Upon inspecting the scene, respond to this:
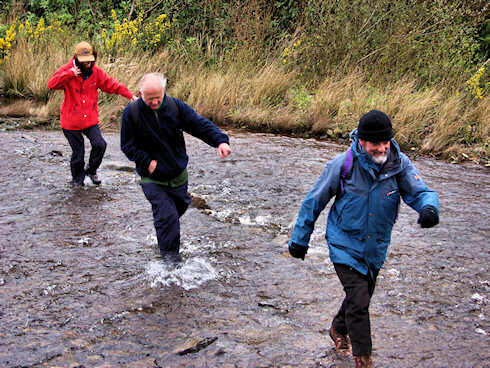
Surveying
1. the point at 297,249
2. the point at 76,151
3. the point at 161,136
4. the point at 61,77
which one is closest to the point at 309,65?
the point at 76,151

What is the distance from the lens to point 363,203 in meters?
3.18

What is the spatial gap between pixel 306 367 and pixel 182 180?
190cm

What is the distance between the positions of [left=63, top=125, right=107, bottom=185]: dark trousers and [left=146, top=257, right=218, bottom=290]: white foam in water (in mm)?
2428

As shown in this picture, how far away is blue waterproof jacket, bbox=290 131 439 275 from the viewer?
3.19 meters

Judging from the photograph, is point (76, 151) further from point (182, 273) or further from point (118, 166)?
point (182, 273)

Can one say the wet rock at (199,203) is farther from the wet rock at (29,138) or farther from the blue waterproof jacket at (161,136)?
the wet rock at (29,138)

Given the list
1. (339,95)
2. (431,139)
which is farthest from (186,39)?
(431,139)

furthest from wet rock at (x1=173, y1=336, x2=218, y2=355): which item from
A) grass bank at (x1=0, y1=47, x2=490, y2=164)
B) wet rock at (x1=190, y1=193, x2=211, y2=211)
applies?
grass bank at (x1=0, y1=47, x2=490, y2=164)

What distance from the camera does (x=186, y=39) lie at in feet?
42.3

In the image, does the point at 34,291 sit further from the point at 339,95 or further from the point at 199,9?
the point at 199,9

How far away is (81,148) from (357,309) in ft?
15.0

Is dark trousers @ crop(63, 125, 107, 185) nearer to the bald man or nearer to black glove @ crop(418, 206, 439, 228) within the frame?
the bald man

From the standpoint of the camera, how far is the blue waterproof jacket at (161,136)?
4.26m

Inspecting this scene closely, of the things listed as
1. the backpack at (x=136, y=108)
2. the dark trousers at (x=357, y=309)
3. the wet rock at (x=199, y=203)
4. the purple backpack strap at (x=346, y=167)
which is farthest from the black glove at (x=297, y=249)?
the wet rock at (x=199, y=203)
